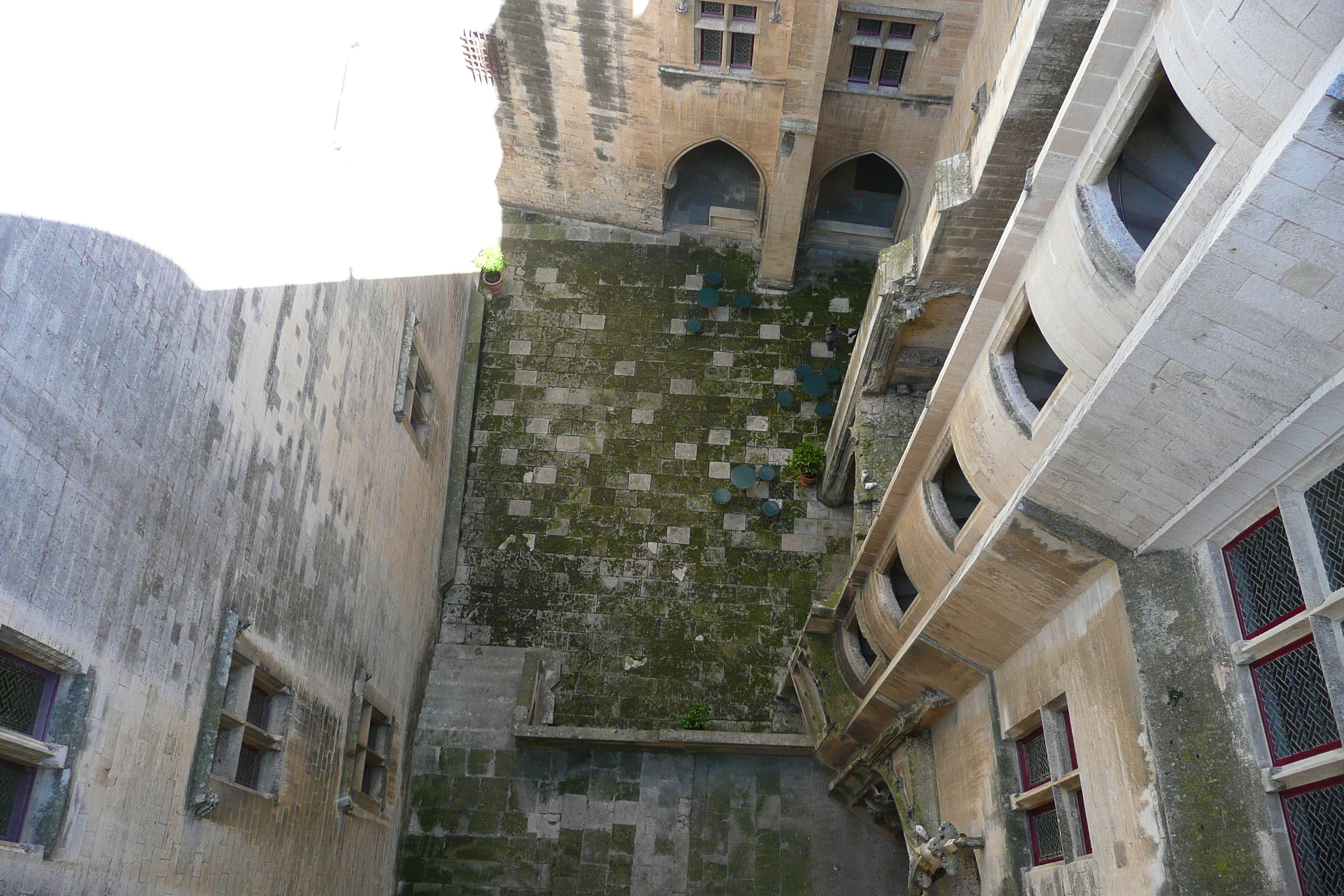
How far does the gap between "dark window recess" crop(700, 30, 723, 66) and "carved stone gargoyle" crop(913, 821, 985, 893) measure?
13793 millimetres

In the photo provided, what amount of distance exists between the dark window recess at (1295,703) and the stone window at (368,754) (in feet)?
34.9

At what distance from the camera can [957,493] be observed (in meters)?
11.1

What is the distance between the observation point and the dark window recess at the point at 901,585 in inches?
512

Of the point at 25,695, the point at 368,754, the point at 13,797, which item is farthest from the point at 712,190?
the point at 13,797

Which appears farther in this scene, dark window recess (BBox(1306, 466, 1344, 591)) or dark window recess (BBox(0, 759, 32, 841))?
dark window recess (BBox(0, 759, 32, 841))

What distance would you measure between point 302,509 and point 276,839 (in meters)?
3.72

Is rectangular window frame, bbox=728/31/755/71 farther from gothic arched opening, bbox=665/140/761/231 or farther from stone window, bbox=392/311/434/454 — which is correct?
stone window, bbox=392/311/434/454

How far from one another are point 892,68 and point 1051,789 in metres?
13.5

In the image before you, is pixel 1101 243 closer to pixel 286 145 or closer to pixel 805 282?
pixel 286 145

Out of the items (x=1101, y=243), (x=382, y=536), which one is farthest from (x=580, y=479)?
(x=1101, y=243)

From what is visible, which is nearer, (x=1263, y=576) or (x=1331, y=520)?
(x=1331, y=520)

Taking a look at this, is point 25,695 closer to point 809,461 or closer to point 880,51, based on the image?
point 809,461

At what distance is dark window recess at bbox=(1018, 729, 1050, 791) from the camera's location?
30.5 ft

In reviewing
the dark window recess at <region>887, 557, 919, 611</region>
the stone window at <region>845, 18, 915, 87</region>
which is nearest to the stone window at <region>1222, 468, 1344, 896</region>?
the dark window recess at <region>887, 557, 919, 611</region>
